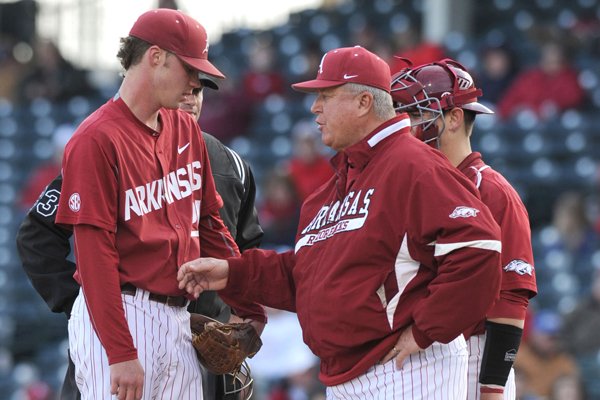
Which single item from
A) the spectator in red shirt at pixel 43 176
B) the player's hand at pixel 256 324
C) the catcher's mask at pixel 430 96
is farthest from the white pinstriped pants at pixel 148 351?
the spectator in red shirt at pixel 43 176

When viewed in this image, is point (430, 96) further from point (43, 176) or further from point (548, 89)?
point (43, 176)

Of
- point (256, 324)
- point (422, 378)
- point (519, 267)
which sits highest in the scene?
point (519, 267)

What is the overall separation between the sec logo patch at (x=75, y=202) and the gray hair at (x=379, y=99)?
0.94 m

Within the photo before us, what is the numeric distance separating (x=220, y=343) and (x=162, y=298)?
0.27 m

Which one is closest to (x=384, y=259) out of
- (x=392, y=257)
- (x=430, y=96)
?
(x=392, y=257)

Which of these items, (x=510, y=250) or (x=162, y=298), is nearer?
(x=162, y=298)

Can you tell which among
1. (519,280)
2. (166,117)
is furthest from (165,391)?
(519,280)

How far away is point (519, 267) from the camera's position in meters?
4.17

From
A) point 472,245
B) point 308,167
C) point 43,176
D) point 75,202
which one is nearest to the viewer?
point 472,245

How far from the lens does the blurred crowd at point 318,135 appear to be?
27.1 ft

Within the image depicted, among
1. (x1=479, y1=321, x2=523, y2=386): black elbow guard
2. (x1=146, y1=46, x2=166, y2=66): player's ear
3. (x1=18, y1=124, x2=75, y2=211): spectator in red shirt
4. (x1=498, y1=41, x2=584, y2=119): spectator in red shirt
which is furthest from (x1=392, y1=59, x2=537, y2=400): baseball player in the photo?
(x1=18, y1=124, x2=75, y2=211): spectator in red shirt

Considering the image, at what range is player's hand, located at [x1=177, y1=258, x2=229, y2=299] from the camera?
402 cm

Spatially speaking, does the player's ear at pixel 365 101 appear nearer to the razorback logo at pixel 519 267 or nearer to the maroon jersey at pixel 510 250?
the maroon jersey at pixel 510 250

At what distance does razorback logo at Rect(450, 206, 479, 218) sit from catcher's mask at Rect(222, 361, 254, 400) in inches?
45.9
